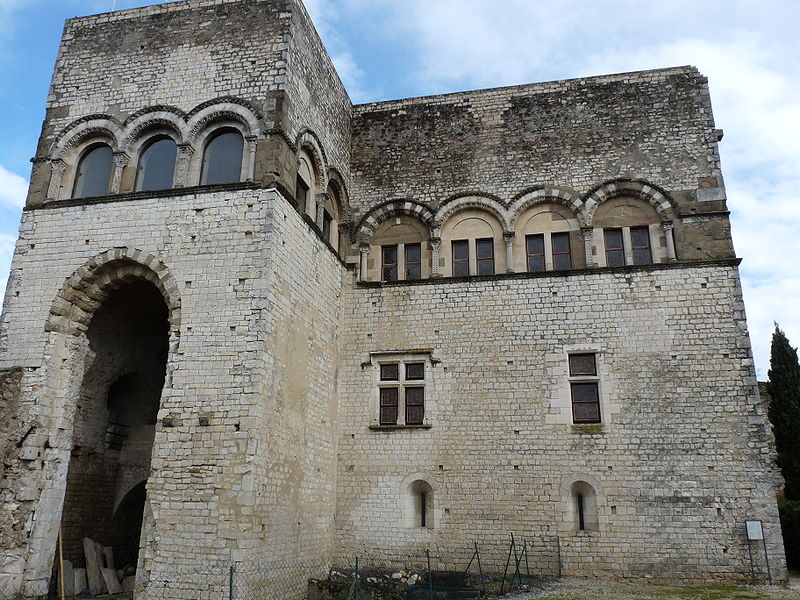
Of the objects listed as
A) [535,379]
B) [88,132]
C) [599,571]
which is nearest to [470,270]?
[535,379]

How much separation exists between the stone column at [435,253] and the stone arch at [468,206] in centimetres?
16

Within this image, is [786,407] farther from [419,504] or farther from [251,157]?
[251,157]

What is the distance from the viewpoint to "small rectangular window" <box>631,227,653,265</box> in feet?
47.9

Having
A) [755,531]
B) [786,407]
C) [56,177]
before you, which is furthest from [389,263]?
[786,407]

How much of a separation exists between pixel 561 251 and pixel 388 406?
17.3 feet

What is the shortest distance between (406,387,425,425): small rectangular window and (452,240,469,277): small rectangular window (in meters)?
2.84

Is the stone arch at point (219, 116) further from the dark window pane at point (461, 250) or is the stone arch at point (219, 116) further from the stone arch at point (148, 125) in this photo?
the dark window pane at point (461, 250)

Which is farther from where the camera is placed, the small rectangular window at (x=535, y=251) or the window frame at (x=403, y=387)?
the small rectangular window at (x=535, y=251)

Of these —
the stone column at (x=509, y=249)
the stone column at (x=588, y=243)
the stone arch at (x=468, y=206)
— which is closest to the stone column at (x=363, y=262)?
the stone arch at (x=468, y=206)

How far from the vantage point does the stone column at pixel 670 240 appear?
14.2m

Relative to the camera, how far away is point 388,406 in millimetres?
14617

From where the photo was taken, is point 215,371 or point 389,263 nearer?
point 215,371

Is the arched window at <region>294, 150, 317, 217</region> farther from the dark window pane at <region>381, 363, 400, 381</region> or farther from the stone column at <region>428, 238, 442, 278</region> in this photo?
the dark window pane at <region>381, 363, 400, 381</region>

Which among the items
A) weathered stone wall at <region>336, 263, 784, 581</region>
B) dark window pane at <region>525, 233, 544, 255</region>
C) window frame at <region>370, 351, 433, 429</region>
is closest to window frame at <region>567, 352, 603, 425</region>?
weathered stone wall at <region>336, 263, 784, 581</region>
